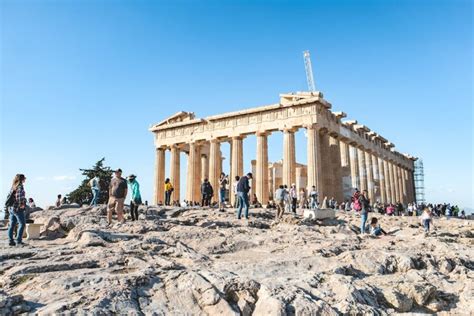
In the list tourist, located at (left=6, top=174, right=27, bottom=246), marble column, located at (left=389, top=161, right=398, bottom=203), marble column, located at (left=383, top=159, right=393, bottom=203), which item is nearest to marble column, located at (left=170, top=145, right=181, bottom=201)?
marble column, located at (left=383, top=159, right=393, bottom=203)

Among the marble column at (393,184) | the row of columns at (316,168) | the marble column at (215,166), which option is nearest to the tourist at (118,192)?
the row of columns at (316,168)

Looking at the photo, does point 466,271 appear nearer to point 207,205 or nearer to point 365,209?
point 365,209

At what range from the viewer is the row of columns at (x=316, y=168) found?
100ft

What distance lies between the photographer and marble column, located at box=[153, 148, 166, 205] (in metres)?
39.1

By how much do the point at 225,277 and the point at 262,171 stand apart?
27.1 meters

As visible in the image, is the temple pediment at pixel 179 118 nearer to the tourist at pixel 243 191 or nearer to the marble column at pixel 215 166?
the marble column at pixel 215 166

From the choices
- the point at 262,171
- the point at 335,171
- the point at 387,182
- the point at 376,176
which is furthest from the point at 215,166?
the point at 387,182

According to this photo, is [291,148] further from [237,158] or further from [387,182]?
[387,182]

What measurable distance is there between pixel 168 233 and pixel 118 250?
2655 millimetres

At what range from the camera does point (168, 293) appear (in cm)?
532

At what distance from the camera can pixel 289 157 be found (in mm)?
31031

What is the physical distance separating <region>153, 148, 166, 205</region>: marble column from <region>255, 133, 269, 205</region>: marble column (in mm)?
10939

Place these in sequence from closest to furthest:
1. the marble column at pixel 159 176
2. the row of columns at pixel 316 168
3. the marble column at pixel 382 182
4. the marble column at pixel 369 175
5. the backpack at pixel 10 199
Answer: the backpack at pixel 10 199, the row of columns at pixel 316 168, the marble column at pixel 369 175, the marble column at pixel 159 176, the marble column at pixel 382 182

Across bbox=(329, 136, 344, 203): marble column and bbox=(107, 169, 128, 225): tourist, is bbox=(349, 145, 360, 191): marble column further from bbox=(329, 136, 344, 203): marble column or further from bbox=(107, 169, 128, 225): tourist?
bbox=(107, 169, 128, 225): tourist
